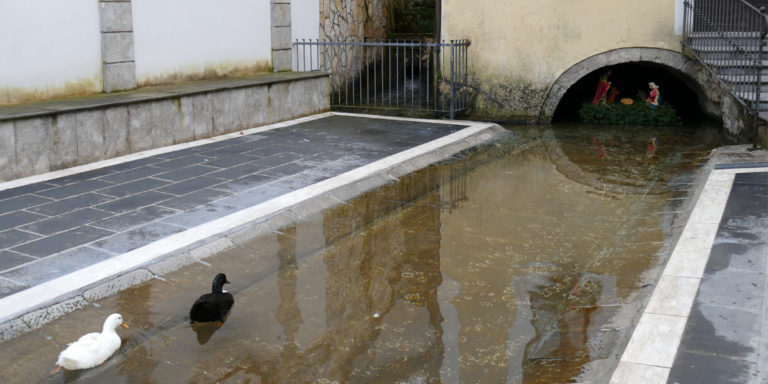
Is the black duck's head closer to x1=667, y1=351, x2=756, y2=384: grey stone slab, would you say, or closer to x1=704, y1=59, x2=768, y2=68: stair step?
x1=667, y1=351, x2=756, y2=384: grey stone slab

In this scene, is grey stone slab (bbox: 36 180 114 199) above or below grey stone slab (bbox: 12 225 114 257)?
above

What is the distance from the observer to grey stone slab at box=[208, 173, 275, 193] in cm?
865

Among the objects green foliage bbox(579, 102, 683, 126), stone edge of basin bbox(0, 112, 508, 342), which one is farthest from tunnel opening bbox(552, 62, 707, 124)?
stone edge of basin bbox(0, 112, 508, 342)

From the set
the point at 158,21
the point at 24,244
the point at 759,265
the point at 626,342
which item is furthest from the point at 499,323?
the point at 158,21

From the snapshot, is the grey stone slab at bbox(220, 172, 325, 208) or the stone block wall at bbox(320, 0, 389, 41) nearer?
the grey stone slab at bbox(220, 172, 325, 208)

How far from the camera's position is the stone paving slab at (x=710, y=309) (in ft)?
14.3

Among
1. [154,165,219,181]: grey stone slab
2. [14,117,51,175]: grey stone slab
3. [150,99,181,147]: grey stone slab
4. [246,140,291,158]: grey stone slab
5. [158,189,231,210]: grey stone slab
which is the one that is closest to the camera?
[158,189,231,210]: grey stone slab

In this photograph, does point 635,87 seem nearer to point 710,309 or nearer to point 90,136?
point 90,136

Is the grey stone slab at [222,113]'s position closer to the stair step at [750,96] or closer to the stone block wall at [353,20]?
the stone block wall at [353,20]

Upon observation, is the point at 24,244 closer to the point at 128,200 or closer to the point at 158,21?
the point at 128,200

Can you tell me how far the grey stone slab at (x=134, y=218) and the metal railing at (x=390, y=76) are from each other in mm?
6460

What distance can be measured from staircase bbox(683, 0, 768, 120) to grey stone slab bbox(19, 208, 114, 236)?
27.6 ft

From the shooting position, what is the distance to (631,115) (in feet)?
46.3

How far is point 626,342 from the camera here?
4910 mm
